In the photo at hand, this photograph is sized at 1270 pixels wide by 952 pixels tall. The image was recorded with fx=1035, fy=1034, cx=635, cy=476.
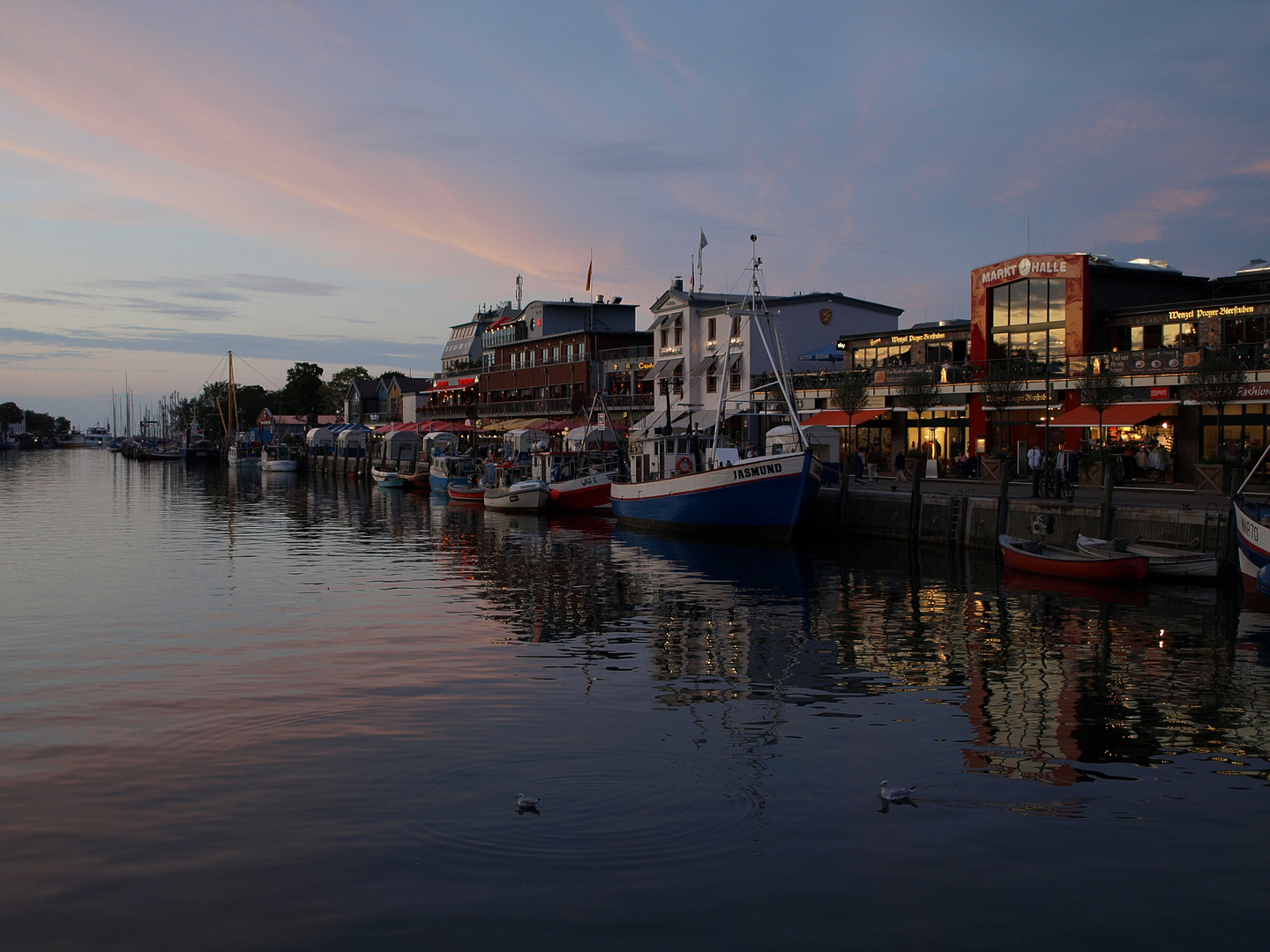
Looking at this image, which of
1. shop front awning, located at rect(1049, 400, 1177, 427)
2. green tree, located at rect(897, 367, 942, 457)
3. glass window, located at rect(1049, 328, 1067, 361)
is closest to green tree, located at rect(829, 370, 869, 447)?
green tree, located at rect(897, 367, 942, 457)

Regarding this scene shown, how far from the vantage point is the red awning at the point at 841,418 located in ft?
191

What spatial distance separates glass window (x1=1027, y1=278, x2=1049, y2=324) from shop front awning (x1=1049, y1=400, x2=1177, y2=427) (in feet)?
24.7

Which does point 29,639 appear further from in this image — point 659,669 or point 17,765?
point 659,669

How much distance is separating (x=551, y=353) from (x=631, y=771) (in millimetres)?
95787

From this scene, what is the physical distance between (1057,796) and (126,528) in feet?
149

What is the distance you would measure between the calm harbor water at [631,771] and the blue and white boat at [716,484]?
12521mm

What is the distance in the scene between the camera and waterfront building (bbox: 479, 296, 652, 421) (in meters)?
99.6

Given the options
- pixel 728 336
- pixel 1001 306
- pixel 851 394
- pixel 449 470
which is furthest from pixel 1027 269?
pixel 449 470

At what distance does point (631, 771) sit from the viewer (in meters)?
12.9

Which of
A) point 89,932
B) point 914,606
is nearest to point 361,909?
point 89,932

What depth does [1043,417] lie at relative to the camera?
5275 centimetres

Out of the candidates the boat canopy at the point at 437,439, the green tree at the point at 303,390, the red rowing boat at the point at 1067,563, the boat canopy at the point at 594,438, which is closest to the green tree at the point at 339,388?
the green tree at the point at 303,390

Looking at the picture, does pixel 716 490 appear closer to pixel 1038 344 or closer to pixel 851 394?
pixel 851 394

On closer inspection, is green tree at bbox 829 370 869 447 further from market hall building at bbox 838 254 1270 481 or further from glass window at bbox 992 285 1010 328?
glass window at bbox 992 285 1010 328
